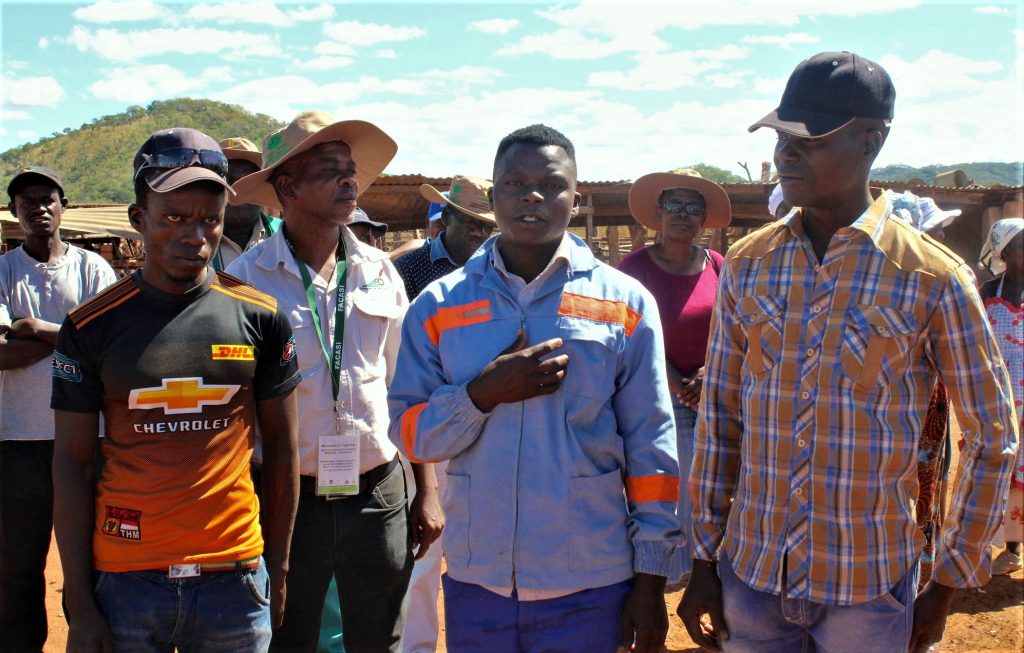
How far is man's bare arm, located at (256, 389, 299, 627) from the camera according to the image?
9.59ft

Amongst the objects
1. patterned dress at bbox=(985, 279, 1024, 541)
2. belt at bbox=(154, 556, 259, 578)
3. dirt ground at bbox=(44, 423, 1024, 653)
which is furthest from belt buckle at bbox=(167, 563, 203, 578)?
patterned dress at bbox=(985, 279, 1024, 541)

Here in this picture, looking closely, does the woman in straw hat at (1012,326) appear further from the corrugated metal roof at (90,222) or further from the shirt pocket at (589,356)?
the corrugated metal roof at (90,222)

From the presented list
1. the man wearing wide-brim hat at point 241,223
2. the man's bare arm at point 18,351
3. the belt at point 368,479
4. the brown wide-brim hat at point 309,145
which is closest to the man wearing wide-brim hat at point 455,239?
the man wearing wide-brim hat at point 241,223

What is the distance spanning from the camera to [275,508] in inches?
118

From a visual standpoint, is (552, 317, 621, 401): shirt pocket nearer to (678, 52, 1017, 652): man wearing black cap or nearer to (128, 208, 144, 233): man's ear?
(678, 52, 1017, 652): man wearing black cap

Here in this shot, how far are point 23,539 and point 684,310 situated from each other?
3638 mm

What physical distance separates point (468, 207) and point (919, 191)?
13.5 m

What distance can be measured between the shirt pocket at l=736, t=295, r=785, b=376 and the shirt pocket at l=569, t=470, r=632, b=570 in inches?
20.7

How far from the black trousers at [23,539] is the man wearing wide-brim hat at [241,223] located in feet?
4.41

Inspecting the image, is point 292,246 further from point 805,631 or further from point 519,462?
point 805,631

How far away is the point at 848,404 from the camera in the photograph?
2316 mm

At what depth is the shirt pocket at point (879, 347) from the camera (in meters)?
2.29

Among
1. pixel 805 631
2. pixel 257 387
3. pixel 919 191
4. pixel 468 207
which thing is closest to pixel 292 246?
pixel 257 387

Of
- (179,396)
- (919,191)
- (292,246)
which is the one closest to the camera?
(179,396)
